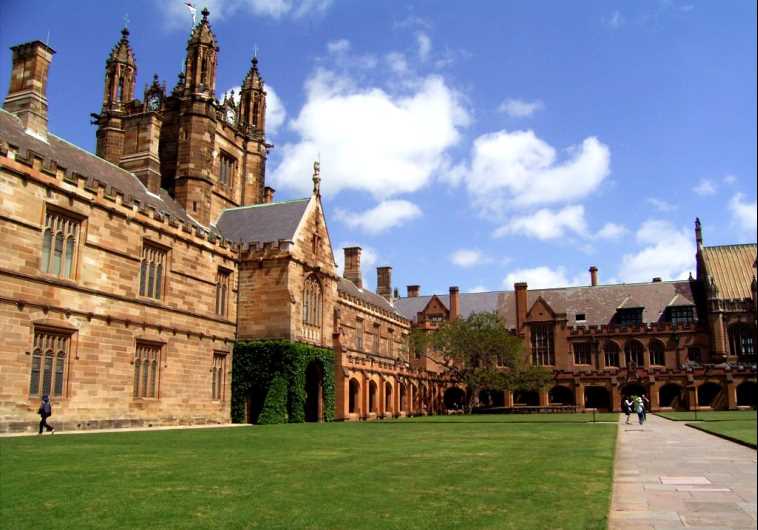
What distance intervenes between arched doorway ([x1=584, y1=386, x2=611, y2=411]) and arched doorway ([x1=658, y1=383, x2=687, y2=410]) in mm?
4398

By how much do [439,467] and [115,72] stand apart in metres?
38.1

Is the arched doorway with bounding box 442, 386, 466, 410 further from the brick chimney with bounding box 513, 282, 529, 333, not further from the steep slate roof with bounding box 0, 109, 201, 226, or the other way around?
the steep slate roof with bounding box 0, 109, 201, 226

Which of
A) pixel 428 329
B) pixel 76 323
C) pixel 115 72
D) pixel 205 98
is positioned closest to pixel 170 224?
pixel 76 323

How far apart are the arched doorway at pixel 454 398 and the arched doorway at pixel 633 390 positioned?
1384 centimetres

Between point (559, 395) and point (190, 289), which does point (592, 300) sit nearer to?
point (559, 395)


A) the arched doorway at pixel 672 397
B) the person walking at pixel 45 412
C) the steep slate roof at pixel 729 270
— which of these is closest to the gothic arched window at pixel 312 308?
the person walking at pixel 45 412

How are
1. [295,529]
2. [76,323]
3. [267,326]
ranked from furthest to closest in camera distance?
1. [267,326]
2. [76,323]
3. [295,529]

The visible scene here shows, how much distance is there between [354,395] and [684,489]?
33.5m

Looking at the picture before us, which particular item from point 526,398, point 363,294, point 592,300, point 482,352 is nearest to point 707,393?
point 592,300

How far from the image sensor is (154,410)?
2844cm

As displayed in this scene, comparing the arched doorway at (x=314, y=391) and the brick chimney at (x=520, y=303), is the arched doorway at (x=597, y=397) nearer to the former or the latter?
the brick chimney at (x=520, y=303)

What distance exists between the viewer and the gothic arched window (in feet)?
121

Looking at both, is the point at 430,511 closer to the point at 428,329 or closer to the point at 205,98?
the point at 205,98

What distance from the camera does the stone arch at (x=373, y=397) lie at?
43219mm
